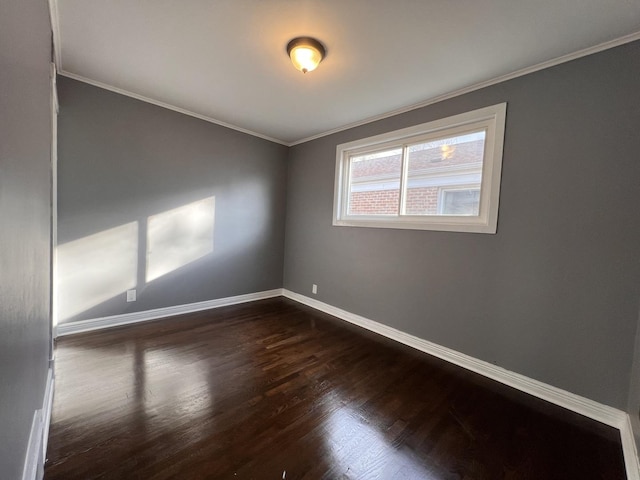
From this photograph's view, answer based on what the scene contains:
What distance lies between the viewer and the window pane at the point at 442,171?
7.83 feet

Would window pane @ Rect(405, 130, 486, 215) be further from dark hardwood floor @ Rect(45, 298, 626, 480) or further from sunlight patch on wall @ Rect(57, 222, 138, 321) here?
sunlight patch on wall @ Rect(57, 222, 138, 321)

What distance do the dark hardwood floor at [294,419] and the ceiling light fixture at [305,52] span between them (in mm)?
2406

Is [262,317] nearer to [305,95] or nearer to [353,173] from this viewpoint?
[353,173]

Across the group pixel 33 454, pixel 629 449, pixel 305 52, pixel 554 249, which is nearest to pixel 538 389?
pixel 629 449

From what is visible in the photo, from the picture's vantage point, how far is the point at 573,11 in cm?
150

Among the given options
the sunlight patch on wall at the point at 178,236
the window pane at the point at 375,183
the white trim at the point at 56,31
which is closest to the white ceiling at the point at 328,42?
the white trim at the point at 56,31

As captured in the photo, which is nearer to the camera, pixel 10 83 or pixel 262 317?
pixel 10 83

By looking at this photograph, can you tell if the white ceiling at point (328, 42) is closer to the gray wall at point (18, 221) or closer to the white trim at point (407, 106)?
the white trim at point (407, 106)

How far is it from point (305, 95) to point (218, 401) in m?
2.75

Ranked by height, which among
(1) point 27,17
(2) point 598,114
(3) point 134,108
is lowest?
(1) point 27,17

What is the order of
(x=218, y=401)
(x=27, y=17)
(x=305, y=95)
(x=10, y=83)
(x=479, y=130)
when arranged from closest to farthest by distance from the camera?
1. (x=10, y=83)
2. (x=27, y=17)
3. (x=218, y=401)
4. (x=479, y=130)
5. (x=305, y=95)

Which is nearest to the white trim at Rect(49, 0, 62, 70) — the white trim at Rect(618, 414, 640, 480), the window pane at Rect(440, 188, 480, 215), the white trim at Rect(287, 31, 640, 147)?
the white trim at Rect(287, 31, 640, 147)

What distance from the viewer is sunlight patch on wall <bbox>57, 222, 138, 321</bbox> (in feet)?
8.36

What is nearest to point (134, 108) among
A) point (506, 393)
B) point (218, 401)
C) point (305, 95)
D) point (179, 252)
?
point (179, 252)
